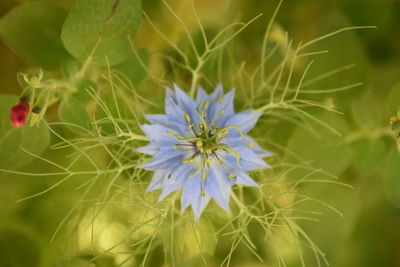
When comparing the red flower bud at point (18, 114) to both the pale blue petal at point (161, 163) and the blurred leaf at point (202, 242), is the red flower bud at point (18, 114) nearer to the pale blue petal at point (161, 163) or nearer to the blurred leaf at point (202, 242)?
the pale blue petal at point (161, 163)

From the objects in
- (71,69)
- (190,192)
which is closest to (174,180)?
(190,192)

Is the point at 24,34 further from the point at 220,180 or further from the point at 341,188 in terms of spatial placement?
the point at 341,188

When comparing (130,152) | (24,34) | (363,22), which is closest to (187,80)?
(130,152)

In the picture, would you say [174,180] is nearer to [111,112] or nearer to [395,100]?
[111,112]

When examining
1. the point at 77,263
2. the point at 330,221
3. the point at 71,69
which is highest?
the point at 71,69

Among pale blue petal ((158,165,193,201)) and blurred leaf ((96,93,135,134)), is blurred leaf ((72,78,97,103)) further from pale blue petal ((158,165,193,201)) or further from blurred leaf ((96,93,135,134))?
pale blue petal ((158,165,193,201))

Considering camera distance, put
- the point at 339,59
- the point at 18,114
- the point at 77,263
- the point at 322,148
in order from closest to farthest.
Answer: the point at 18,114
the point at 77,263
the point at 322,148
the point at 339,59

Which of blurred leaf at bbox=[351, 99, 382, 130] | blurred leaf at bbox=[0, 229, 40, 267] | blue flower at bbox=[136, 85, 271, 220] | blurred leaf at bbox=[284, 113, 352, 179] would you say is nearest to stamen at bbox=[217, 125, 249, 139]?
blue flower at bbox=[136, 85, 271, 220]
